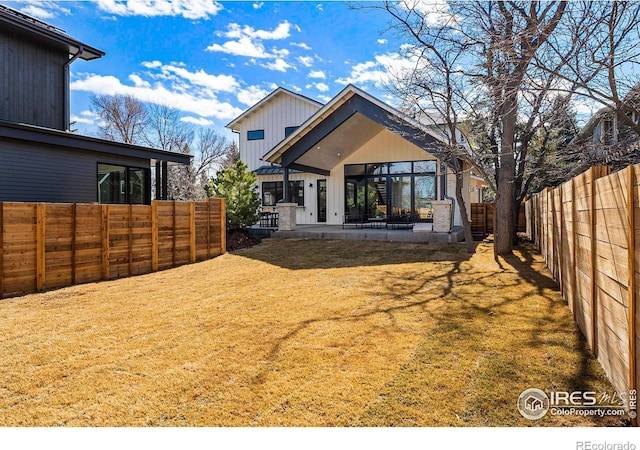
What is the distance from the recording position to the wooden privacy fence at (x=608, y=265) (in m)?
2.27

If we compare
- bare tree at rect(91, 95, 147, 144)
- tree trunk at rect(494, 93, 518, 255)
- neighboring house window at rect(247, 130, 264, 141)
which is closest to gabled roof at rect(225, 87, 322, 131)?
neighboring house window at rect(247, 130, 264, 141)

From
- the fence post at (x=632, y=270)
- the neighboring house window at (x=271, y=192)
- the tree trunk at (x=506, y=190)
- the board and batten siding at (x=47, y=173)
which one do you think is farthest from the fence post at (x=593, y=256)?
the neighboring house window at (x=271, y=192)

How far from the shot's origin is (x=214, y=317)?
190 inches

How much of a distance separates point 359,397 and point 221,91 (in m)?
25.5

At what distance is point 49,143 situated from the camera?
360 inches

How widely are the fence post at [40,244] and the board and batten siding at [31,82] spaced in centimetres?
617

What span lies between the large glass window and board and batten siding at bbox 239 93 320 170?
5168 mm

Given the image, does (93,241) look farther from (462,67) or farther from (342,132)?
(462,67)

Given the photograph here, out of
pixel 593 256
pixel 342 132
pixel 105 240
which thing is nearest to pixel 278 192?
pixel 342 132

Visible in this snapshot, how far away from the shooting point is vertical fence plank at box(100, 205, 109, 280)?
7.55m

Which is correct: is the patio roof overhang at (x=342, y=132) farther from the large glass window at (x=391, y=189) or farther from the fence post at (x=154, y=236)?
the fence post at (x=154, y=236)

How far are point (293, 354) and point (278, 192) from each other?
1434 cm
